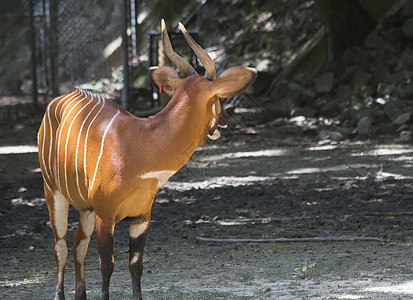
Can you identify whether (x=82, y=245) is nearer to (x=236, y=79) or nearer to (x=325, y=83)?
(x=236, y=79)

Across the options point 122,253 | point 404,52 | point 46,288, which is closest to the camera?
point 46,288

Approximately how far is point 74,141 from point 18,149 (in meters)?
7.85

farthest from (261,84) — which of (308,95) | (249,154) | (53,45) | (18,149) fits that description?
(18,149)

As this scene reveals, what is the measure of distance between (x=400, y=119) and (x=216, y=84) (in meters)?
8.44

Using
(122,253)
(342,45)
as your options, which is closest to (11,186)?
(122,253)

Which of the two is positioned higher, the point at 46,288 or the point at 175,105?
the point at 175,105

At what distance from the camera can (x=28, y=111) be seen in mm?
15008

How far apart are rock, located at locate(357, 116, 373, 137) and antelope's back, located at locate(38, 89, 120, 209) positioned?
782 cm

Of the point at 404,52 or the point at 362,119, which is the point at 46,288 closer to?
the point at 362,119

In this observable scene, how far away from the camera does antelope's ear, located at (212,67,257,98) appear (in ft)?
11.9

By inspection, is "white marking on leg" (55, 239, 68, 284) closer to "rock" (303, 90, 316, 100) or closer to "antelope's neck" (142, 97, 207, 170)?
"antelope's neck" (142, 97, 207, 170)

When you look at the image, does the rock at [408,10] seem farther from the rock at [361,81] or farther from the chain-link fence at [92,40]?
the chain-link fence at [92,40]

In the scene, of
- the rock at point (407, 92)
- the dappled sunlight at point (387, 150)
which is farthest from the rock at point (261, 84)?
the dappled sunlight at point (387, 150)

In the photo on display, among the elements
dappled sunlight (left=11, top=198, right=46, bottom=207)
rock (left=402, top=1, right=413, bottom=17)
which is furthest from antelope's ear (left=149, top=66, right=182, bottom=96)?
rock (left=402, top=1, right=413, bottom=17)
